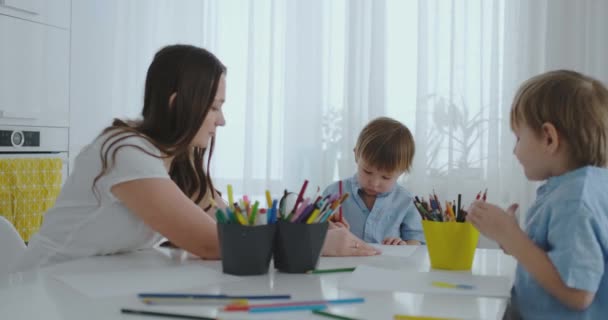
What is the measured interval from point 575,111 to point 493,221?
0.76ft

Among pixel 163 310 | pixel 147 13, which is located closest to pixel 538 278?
pixel 163 310

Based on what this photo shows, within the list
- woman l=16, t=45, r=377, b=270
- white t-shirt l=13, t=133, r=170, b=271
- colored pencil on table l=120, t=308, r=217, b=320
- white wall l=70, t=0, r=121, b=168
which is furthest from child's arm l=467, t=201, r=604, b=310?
white wall l=70, t=0, r=121, b=168

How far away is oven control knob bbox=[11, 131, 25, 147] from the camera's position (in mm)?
2662

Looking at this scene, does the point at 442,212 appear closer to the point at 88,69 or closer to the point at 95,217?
the point at 95,217

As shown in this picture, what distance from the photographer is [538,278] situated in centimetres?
98

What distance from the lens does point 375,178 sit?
2.00m

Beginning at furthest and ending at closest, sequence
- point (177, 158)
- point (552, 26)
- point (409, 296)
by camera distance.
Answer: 1. point (552, 26)
2. point (177, 158)
3. point (409, 296)

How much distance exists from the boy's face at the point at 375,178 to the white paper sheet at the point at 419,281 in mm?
848

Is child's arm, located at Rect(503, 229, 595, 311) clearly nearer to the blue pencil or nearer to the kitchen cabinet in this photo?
the blue pencil

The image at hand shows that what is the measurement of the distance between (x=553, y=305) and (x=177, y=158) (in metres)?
1.00

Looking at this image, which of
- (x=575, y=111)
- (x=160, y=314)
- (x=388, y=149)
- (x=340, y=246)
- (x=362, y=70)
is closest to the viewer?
(x=160, y=314)

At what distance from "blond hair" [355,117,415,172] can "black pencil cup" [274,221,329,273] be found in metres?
0.90

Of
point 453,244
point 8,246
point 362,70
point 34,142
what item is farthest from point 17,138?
point 453,244

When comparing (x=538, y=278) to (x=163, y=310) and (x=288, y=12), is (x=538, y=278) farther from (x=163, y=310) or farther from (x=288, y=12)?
(x=288, y=12)
